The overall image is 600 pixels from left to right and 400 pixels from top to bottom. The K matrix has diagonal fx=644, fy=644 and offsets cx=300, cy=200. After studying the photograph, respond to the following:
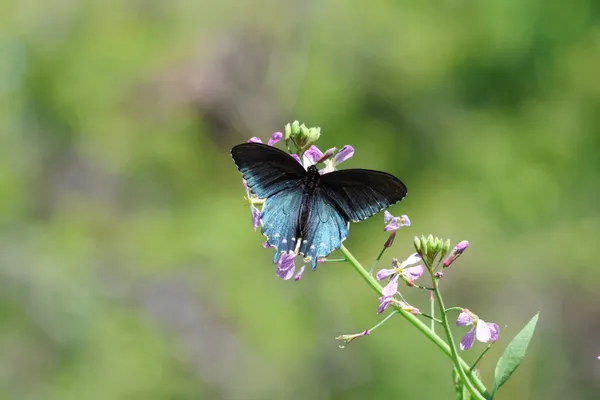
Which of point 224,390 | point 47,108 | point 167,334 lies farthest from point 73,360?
point 47,108

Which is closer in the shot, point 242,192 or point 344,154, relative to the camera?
point 344,154

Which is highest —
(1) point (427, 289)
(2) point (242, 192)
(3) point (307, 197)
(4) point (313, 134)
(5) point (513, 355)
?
(4) point (313, 134)

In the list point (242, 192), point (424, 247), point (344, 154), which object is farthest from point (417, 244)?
point (242, 192)

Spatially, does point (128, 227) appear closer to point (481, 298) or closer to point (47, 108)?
point (47, 108)

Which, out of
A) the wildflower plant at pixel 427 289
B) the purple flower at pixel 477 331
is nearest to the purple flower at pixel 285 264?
the wildflower plant at pixel 427 289

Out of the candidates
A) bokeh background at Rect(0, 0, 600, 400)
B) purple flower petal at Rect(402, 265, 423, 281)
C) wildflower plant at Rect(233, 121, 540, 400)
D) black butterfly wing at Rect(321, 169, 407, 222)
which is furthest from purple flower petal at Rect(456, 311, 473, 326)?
bokeh background at Rect(0, 0, 600, 400)

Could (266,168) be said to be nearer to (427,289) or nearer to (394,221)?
(394,221)

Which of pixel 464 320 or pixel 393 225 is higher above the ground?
pixel 393 225
